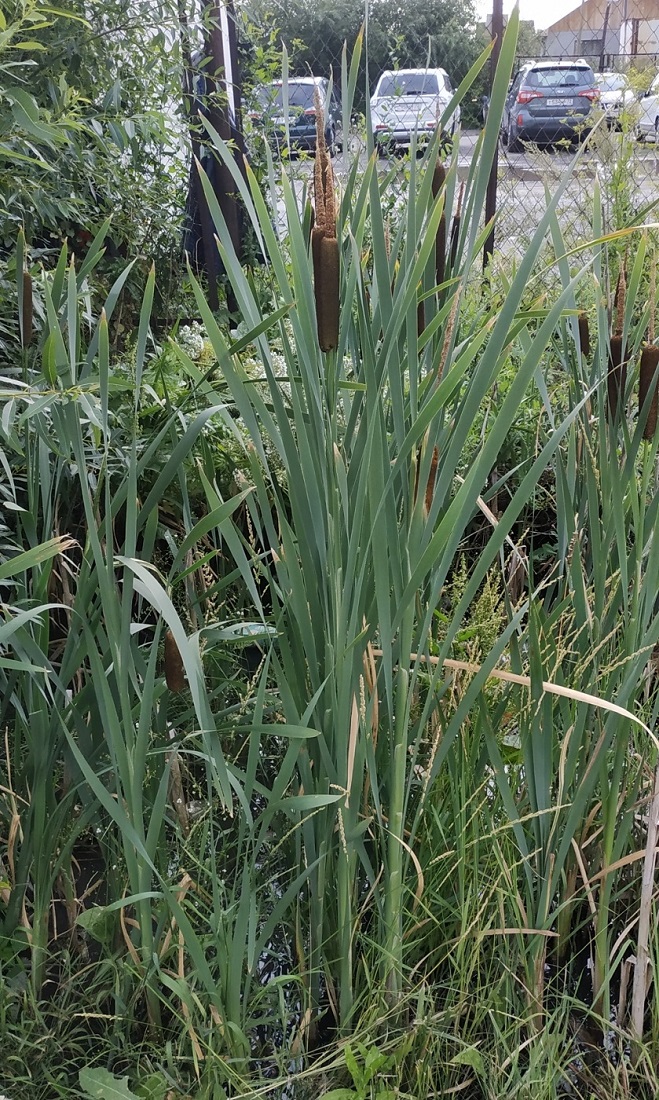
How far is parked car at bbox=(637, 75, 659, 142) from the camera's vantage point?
3.58m

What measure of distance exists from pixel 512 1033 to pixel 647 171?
371 centimetres

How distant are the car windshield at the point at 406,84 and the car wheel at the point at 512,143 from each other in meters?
0.40

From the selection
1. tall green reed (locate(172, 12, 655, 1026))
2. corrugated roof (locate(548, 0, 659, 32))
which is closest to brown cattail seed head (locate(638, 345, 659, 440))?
tall green reed (locate(172, 12, 655, 1026))

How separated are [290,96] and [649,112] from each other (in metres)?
1.80

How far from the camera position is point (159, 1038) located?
3.54 ft

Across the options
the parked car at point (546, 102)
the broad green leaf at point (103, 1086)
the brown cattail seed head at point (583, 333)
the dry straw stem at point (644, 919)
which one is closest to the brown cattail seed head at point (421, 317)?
the brown cattail seed head at point (583, 333)

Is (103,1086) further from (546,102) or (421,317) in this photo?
(546,102)

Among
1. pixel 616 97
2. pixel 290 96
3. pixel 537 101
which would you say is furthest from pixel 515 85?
pixel 290 96

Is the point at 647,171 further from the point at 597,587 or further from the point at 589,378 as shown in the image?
the point at 597,587

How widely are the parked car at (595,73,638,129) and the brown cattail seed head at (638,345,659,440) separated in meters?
2.64

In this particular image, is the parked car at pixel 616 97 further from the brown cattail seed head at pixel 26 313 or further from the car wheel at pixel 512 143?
the brown cattail seed head at pixel 26 313

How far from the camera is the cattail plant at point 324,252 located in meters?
0.78

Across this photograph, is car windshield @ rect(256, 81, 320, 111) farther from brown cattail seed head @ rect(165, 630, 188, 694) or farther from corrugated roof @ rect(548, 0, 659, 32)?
brown cattail seed head @ rect(165, 630, 188, 694)

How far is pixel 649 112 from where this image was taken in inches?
145
